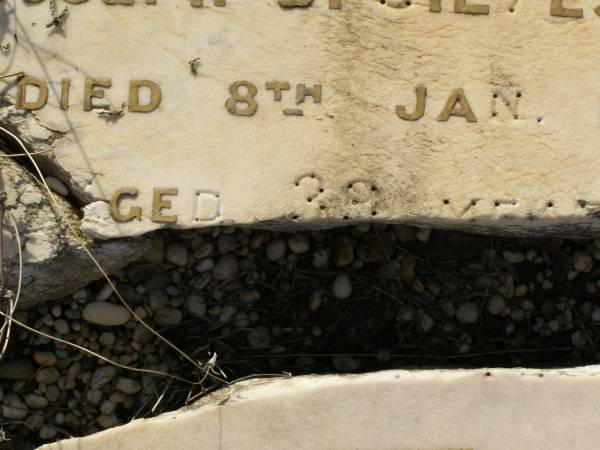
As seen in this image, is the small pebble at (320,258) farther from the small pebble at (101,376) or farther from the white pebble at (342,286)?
the small pebble at (101,376)

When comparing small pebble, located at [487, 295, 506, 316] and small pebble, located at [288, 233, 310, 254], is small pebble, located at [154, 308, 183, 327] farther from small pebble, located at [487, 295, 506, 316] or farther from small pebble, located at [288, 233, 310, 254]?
small pebble, located at [487, 295, 506, 316]

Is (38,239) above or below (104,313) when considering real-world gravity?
above

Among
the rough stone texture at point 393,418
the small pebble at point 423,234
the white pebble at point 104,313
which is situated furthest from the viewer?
the small pebble at point 423,234

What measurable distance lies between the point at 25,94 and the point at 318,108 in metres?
0.86

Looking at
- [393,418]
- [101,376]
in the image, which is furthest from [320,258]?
[101,376]

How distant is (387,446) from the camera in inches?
97.8

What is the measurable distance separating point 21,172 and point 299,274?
0.93 m

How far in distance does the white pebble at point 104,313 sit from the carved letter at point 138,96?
25.5 inches

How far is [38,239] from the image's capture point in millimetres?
2518

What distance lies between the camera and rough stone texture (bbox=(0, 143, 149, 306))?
251 centimetres

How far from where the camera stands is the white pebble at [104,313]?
2.73 m

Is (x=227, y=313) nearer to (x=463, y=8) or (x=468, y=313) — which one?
(x=468, y=313)

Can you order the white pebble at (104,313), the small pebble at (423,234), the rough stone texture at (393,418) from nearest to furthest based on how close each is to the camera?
the rough stone texture at (393,418), the white pebble at (104,313), the small pebble at (423,234)

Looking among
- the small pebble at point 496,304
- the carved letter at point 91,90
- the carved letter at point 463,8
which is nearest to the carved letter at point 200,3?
the carved letter at point 91,90
